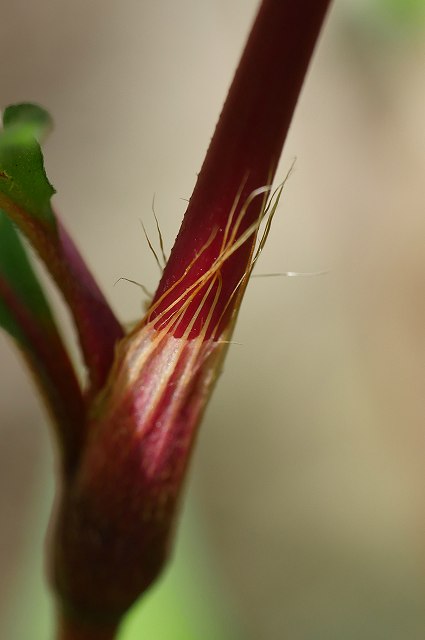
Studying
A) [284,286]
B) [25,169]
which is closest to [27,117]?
[25,169]

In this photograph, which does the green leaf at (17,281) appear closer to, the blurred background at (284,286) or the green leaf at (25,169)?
the green leaf at (25,169)

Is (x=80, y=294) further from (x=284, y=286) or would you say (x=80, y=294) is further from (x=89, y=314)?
(x=284, y=286)

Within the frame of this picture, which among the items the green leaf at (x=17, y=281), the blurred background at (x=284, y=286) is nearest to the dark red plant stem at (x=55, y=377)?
the green leaf at (x=17, y=281)

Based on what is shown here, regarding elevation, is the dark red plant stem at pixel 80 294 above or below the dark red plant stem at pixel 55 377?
above

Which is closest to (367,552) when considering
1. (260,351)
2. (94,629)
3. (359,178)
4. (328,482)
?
(328,482)

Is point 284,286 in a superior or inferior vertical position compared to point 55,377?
inferior

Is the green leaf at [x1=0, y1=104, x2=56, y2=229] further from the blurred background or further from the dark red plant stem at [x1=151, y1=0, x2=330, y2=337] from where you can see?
the blurred background
